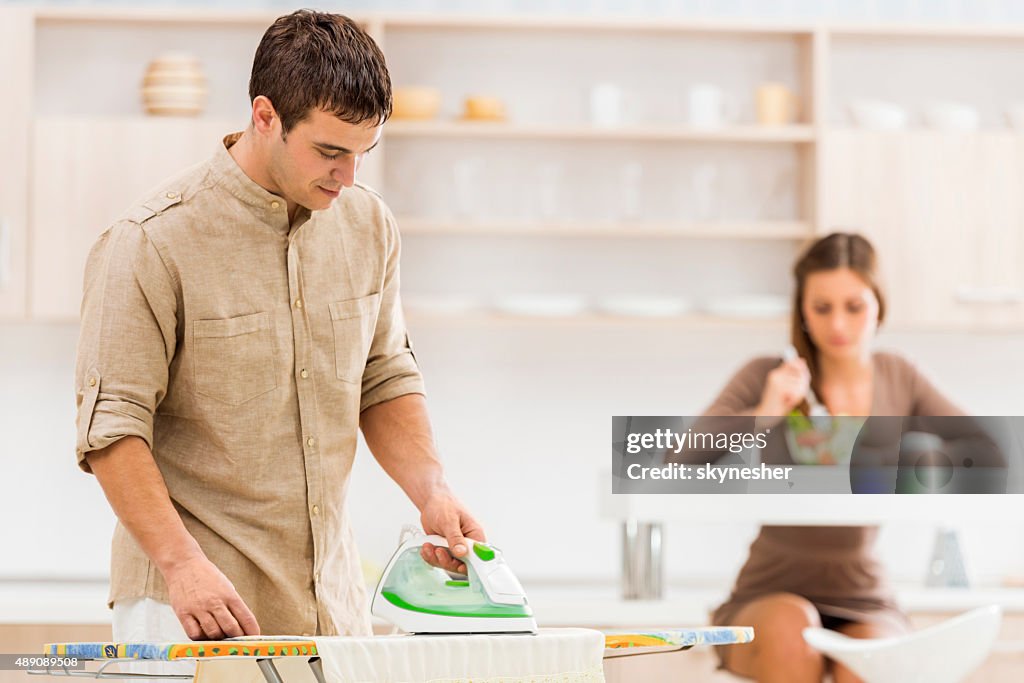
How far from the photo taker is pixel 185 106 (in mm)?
3121

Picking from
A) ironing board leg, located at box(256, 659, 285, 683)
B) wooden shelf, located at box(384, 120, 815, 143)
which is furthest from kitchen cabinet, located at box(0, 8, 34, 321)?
ironing board leg, located at box(256, 659, 285, 683)

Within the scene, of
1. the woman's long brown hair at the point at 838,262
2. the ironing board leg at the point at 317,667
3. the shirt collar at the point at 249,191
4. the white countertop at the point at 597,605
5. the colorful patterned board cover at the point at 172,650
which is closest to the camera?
the colorful patterned board cover at the point at 172,650

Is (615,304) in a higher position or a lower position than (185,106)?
lower

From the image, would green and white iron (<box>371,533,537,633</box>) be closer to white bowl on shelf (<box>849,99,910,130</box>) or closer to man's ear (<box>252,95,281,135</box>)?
man's ear (<box>252,95,281,135</box>)

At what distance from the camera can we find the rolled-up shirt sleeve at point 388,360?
1.69 meters

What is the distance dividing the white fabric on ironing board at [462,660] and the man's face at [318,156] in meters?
0.52

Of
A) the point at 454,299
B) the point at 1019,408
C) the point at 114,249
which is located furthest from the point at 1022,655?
the point at 114,249

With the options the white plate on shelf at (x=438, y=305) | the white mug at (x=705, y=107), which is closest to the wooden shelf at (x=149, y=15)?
the white plate on shelf at (x=438, y=305)

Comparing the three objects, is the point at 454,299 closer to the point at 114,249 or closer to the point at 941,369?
the point at 941,369

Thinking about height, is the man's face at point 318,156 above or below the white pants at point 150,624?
above

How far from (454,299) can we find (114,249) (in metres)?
1.73

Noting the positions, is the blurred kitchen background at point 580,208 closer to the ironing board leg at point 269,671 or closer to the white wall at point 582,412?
the white wall at point 582,412

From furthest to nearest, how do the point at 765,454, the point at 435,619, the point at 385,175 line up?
1. the point at 385,175
2. the point at 765,454
3. the point at 435,619

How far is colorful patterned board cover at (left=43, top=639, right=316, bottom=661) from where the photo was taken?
122 cm
